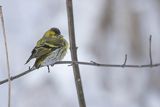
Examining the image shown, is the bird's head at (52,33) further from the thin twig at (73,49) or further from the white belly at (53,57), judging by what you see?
the thin twig at (73,49)

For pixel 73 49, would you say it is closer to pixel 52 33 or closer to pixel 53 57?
pixel 53 57

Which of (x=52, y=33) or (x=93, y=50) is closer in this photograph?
(x=52, y=33)

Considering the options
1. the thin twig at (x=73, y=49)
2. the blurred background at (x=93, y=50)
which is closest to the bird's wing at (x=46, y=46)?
the thin twig at (x=73, y=49)

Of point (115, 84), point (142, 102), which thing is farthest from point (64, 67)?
point (142, 102)

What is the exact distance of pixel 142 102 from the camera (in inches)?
193

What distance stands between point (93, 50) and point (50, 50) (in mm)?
2393

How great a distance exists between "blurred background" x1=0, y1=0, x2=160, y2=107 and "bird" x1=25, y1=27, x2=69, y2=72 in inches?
55.5

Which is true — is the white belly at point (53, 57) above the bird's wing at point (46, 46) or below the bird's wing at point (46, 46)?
below

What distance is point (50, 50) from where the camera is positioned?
10.1ft

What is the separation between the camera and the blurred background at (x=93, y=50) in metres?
4.91

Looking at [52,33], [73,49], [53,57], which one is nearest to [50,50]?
[53,57]

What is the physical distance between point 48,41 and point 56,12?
9.06 feet

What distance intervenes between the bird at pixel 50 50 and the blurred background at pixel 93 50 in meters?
1.41

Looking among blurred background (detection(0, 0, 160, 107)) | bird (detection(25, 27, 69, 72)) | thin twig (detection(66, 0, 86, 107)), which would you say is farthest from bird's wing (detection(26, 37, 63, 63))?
blurred background (detection(0, 0, 160, 107))
